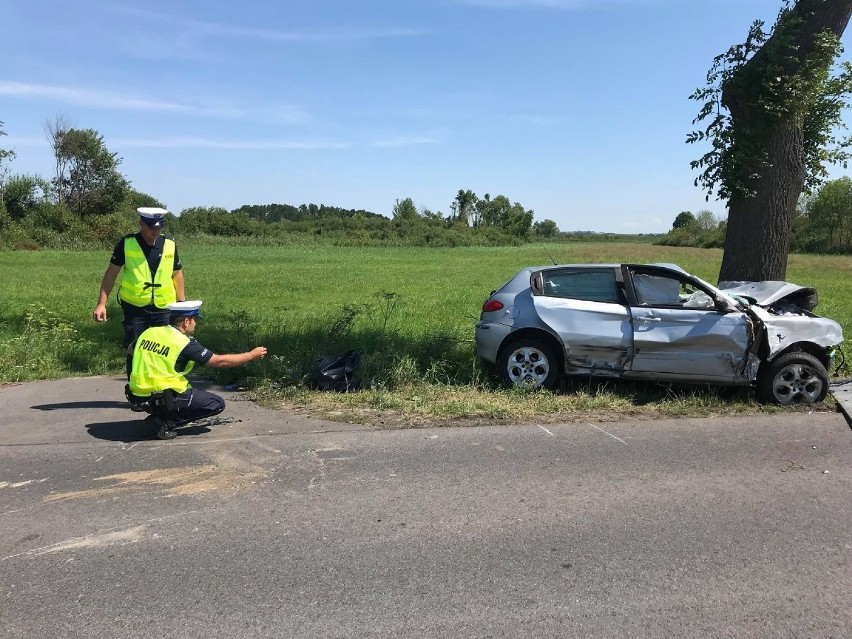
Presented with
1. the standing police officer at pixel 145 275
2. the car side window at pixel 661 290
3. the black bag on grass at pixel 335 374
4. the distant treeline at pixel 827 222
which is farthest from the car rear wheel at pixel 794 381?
the distant treeline at pixel 827 222

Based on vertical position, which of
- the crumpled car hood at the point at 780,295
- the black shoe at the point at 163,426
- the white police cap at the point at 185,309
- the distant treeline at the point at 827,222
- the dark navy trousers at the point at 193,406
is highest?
the distant treeline at the point at 827,222

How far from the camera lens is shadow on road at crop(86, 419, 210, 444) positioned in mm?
5402

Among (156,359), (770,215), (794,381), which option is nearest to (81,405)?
(156,359)

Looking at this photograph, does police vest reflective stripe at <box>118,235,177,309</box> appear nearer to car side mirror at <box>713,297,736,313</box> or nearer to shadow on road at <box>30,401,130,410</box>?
shadow on road at <box>30,401,130,410</box>

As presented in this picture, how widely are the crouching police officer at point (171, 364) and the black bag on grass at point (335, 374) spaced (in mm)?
1772

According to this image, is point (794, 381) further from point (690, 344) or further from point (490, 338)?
point (490, 338)

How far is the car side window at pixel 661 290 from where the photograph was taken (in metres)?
6.78

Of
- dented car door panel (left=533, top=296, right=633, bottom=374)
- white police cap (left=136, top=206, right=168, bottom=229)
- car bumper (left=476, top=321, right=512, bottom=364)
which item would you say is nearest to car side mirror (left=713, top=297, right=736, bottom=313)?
dented car door panel (left=533, top=296, right=633, bottom=374)

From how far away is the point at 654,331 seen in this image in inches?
260

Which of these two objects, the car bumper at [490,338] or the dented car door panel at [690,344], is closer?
the dented car door panel at [690,344]

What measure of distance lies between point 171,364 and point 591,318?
166 inches

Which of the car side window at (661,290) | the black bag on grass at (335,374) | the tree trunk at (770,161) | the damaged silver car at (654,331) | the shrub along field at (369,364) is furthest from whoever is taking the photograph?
the tree trunk at (770,161)

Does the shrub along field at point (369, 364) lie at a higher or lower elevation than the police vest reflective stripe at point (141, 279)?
lower

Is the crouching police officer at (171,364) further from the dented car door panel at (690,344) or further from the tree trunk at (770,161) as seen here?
the tree trunk at (770,161)
